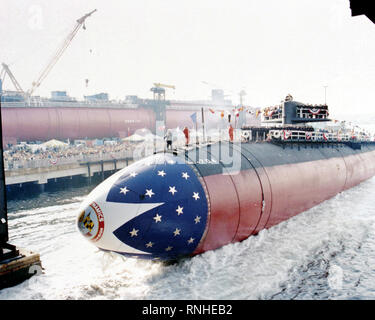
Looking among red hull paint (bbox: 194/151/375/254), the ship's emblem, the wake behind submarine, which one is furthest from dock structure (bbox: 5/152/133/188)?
red hull paint (bbox: 194/151/375/254)

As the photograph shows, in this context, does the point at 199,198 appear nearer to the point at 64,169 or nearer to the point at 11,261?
the point at 11,261

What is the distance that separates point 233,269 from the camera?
11062mm

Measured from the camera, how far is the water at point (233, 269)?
387 inches

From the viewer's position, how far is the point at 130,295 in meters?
Answer: 9.56

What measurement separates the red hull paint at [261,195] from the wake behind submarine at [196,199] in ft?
0.15

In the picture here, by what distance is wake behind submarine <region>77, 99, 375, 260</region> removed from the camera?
9.70m

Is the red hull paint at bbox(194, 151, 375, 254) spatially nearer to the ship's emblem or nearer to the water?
the water

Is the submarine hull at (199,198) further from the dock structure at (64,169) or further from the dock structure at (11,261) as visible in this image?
the dock structure at (64,169)

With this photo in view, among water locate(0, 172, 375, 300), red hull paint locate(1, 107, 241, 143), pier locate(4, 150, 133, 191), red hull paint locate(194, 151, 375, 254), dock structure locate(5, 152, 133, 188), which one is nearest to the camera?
water locate(0, 172, 375, 300)

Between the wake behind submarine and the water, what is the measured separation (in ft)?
2.64

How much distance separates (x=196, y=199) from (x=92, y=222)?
12.7 ft

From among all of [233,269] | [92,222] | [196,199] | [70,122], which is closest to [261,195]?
[233,269]
